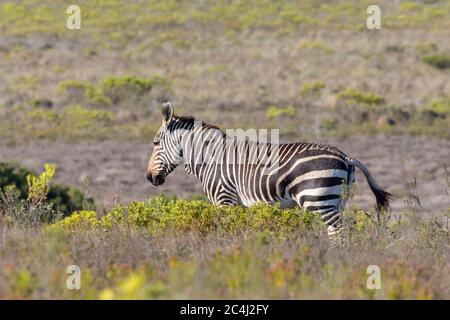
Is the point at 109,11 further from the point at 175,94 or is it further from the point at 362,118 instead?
the point at 362,118

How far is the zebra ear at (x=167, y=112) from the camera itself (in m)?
12.4

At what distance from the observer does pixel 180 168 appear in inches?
1189

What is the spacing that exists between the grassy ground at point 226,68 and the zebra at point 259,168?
23.2 m

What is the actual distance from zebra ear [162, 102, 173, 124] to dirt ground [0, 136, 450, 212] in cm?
1177

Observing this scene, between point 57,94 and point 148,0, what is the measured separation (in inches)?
1288

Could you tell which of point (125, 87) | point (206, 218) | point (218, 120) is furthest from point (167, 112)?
point (125, 87)

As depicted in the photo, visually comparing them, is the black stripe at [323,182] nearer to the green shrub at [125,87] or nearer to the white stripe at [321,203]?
the white stripe at [321,203]

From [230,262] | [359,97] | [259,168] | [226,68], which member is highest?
[226,68]

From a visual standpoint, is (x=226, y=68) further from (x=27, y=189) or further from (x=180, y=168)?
(x=27, y=189)

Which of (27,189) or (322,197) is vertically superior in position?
(27,189)

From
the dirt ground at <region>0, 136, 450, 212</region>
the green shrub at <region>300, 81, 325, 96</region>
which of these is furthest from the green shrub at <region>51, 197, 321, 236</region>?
the green shrub at <region>300, 81, 325, 96</region>

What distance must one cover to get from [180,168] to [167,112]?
58.2ft

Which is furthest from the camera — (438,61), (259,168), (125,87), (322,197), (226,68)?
(226,68)

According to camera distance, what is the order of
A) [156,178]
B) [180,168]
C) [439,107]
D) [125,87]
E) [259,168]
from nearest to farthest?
[259,168]
[156,178]
[180,168]
[439,107]
[125,87]
